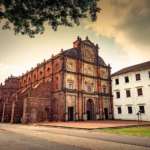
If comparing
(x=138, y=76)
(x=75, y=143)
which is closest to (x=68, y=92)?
(x=138, y=76)

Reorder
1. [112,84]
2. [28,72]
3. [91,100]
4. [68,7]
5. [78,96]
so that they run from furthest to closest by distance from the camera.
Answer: [28,72] → [112,84] → [91,100] → [78,96] → [68,7]

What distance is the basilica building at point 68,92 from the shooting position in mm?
36750

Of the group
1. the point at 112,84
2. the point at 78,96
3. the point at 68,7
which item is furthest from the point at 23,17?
the point at 112,84

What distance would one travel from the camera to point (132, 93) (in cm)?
4006

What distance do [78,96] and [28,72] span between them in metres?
19.3

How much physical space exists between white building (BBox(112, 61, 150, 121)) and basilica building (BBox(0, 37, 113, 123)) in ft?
7.90

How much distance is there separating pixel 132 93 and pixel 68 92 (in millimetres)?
13415

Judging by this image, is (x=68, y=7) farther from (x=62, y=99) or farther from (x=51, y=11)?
(x=62, y=99)

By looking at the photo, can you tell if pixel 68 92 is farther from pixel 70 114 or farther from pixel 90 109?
pixel 90 109

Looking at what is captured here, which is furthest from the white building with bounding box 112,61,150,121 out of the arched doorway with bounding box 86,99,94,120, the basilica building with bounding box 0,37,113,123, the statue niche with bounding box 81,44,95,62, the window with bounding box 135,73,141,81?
the statue niche with bounding box 81,44,95,62

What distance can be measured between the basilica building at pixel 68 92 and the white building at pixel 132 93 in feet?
7.90

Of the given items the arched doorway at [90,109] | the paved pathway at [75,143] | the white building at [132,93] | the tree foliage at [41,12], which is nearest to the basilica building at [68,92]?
the arched doorway at [90,109]

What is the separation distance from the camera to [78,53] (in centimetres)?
4234

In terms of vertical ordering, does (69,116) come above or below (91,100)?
below
